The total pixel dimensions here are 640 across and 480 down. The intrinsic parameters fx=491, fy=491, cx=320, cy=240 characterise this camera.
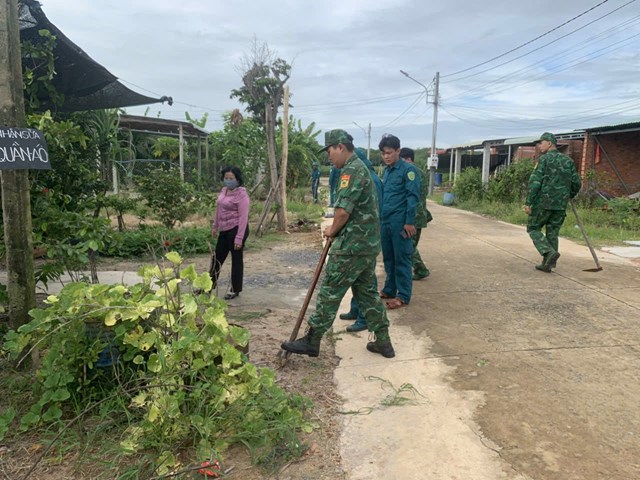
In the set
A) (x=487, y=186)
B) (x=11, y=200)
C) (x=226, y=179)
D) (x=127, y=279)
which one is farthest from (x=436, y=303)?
(x=487, y=186)

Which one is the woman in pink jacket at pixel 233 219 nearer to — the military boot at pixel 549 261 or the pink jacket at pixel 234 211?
the pink jacket at pixel 234 211

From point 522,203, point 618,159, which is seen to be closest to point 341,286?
point 522,203

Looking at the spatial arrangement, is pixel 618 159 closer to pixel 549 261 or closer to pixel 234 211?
pixel 549 261

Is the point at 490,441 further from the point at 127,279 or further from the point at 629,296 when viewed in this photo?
the point at 127,279

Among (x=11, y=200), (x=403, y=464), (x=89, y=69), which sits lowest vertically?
(x=403, y=464)

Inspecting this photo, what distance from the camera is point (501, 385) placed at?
3.25 meters

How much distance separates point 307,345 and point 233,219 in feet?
7.27

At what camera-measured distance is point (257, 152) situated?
13867 mm

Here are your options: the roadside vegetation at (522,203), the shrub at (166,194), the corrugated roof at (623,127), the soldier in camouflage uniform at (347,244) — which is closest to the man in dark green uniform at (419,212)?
the soldier in camouflage uniform at (347,244)

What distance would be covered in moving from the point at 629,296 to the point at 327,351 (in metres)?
3.59

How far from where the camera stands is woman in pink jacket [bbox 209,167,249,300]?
5250 millimetres

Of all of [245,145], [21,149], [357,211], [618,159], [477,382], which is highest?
[245,145]

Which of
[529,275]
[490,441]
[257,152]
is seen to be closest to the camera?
[490,441]

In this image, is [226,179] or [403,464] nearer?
[403,464]
